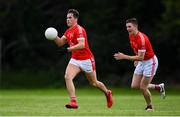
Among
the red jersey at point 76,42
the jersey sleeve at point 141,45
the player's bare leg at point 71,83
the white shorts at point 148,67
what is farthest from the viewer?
the white shorts at point 148,67

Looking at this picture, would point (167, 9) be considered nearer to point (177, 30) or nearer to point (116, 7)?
point (177, 30)

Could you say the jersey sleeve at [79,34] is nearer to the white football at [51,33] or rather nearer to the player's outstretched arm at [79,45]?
the player's outstretched arm at [79,45]

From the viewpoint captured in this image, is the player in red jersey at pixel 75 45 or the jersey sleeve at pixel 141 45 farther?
the player in red jersey at pixel 75 45

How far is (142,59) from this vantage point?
16766 mm

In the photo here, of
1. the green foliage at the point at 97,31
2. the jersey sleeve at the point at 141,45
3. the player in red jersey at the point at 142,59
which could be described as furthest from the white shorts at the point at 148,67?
the green foliage at the point at 97,31

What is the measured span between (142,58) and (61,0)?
38826mm

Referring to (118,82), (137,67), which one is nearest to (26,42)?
(118,82)

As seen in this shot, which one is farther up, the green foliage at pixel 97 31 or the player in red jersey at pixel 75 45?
the player in red jersey at pixel 75 45

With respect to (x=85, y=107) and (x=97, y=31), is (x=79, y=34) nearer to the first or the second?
(x=85, y=107)

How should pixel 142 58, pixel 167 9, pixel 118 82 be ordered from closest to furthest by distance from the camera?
pixel 142 58, pixel 167 9, pixel 118 82

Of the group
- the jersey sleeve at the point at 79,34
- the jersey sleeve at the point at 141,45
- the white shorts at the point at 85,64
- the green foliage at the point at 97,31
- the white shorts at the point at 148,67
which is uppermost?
the jersey sleeve at the point at 79,34

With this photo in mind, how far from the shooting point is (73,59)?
56.2 feet

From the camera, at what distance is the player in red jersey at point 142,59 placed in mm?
16812

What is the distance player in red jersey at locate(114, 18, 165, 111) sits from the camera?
16.8 metres
